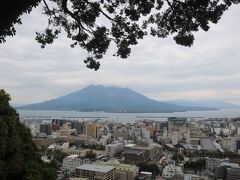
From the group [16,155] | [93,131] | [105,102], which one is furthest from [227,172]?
[105,102]

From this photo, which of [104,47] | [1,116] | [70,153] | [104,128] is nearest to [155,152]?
[70,153]

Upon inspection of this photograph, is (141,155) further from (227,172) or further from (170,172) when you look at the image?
(227,172)

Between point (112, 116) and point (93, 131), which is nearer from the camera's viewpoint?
point (93, 131)

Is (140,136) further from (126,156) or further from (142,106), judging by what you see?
(142,106)

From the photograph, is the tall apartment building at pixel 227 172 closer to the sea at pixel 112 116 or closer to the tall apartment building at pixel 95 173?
the tall apartment building at pixel 95 173

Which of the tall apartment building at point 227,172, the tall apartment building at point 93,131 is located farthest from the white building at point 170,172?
the tall apartment building at point 93,131

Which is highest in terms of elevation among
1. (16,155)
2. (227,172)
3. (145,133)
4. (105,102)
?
(105,102)
